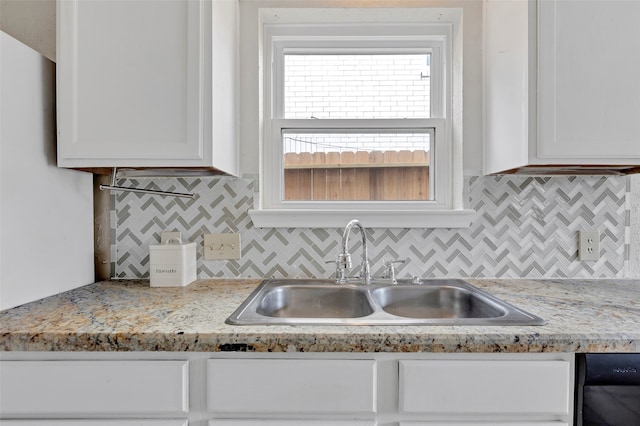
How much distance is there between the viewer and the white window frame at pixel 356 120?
1.67 meters

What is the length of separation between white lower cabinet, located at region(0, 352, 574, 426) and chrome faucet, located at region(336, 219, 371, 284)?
0.57 meters

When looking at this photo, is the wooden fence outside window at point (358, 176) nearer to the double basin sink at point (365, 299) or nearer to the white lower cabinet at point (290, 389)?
the double basin sink at point (365, 299)

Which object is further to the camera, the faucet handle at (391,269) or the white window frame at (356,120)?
the white window frame at (356,120)

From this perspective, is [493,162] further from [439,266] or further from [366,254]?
[366,254]

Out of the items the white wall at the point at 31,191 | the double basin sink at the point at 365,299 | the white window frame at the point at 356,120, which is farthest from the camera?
the white window frame at the point at 356,120

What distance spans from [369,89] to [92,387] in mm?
1507

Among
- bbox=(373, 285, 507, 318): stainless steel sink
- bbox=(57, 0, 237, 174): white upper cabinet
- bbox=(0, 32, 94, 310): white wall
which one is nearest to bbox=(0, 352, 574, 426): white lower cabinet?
bbox=(0, 32, 94, 310): white wall

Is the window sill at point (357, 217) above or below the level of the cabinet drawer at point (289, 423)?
above

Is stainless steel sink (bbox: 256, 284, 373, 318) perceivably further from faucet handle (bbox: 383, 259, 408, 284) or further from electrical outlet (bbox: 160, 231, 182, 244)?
electrical outlet (bbox: 160, 231, 182, 244)

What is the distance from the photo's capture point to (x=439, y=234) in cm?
160

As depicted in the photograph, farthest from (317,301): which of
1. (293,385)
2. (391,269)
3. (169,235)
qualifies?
(169,235)

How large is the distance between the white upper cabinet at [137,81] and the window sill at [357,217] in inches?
16.3

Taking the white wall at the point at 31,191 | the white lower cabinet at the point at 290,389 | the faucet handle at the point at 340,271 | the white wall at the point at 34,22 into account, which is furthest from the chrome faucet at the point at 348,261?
the white wall at the point at 34,22

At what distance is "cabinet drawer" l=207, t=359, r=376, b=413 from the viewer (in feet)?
2.99
